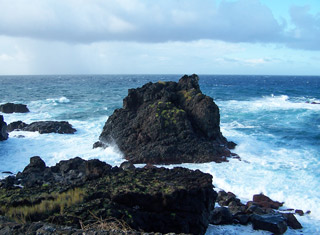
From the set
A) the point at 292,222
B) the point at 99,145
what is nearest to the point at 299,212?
the point at 292,222

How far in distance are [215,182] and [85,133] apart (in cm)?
1821

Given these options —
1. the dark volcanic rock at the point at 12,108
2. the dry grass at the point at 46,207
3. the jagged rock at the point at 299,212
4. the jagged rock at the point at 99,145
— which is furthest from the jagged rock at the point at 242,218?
the dark volcanic rock at the point at 12,108

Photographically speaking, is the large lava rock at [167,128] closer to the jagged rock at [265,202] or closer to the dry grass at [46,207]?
the jagged rock at [265,202]

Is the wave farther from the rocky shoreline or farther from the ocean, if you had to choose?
the rocky shoreline

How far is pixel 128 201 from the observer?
31.0ft

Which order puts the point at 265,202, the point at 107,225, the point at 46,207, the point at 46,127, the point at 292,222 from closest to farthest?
the point at 107,225
the point at 46,207
the point at 292,222
the point at 265,202
the point at 46,127

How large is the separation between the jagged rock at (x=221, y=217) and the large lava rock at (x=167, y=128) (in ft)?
31.1

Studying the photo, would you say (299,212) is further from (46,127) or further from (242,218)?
(46,127)

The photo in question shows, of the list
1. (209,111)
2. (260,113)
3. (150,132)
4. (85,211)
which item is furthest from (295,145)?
(85,211)

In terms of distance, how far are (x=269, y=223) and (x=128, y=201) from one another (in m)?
6.70

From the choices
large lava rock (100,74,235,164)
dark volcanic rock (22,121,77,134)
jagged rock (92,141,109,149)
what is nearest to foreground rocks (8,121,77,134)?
dark volcanic rock (22,121,77,134)

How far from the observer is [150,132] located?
24.3 meters

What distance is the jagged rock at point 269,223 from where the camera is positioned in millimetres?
12227

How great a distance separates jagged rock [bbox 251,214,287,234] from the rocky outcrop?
2800mm
